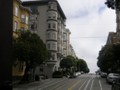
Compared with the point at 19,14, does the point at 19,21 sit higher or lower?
lower

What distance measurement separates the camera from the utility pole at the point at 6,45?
280cm

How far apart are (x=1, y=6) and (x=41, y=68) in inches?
3608

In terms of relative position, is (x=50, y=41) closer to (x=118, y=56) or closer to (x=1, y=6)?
(x=118, y=56)

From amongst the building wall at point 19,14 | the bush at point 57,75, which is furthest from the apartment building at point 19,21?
the bush at point 57,75

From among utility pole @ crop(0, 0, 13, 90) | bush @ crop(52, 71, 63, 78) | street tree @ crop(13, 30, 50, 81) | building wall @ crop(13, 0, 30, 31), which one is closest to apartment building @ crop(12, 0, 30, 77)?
building wall @ crop(13, 0, 30, 31)

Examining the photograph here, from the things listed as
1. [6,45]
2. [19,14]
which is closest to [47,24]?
[19,14]

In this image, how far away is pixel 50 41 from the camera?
93312 mm

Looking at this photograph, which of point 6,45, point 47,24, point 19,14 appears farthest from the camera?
point 47,24

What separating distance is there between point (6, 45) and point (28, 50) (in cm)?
4653

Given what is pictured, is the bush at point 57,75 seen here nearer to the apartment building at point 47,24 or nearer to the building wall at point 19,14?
the apartment building at point 47,24

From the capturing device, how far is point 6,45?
9.54 feet

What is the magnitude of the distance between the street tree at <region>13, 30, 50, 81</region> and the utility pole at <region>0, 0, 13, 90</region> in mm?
45773

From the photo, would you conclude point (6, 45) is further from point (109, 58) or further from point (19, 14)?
point (109, 58)

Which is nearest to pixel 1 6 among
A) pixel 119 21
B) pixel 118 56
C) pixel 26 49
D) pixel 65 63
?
pixel 26 49
